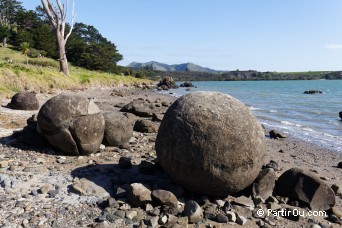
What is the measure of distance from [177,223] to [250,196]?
6.81ft

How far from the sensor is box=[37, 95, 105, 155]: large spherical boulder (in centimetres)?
925

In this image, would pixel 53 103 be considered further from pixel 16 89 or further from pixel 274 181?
pixel 16 89

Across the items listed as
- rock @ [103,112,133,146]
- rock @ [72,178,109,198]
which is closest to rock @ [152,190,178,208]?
rock @ [72,178,109,198]

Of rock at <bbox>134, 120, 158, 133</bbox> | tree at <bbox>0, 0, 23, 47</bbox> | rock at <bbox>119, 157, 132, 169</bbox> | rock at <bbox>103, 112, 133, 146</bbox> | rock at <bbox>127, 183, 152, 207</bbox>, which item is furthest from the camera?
tree at <bbox>0, 0, 23, 47</bbox>

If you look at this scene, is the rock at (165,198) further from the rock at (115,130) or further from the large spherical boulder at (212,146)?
the rock at (115,130)

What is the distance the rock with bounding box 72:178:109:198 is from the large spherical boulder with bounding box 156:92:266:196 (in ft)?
4.51

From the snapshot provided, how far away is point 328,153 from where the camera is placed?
14.0 m

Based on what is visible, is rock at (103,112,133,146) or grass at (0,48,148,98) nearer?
rock at (103,112,133,146)

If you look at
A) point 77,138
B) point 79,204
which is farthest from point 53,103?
point 79,204

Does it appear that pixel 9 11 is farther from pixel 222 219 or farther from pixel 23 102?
pixel 222 219

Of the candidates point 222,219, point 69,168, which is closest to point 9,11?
point 69,168

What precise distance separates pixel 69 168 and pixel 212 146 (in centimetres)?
387

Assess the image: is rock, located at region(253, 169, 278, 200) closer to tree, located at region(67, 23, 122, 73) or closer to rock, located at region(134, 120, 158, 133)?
rock, located at region(134, 120, 158, 133)

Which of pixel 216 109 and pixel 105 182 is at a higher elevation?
pixel 216 109
